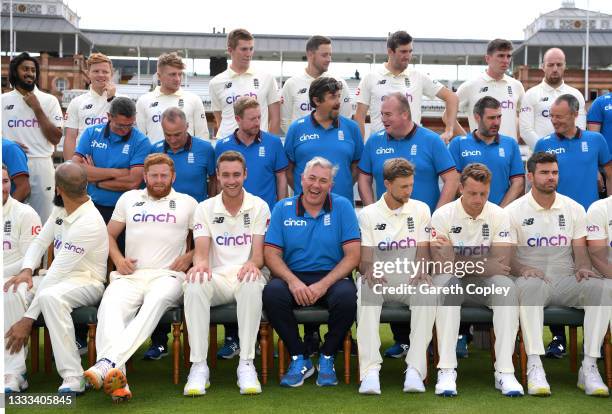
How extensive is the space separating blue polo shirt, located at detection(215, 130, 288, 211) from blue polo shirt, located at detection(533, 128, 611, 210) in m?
2.31

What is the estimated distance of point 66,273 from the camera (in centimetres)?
593

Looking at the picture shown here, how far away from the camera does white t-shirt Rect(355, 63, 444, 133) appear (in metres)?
7.87

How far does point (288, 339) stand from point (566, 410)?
187 cm

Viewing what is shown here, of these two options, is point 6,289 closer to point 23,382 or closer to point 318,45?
point 23,382

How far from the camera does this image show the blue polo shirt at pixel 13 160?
7.20m

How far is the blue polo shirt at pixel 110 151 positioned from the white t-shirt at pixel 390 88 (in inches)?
85.3

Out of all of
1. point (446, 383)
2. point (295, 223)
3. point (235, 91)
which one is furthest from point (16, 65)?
point (446, 383)

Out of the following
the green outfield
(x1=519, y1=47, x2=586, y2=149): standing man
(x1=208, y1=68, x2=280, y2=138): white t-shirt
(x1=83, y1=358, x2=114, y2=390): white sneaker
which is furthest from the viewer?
(x1=519, y1=47, x2=586, y2=149): standing man

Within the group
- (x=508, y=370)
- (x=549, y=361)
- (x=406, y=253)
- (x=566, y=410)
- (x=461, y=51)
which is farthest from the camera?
(x=461, y=51)

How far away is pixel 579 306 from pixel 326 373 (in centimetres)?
184

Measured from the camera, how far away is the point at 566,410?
5.19 meters

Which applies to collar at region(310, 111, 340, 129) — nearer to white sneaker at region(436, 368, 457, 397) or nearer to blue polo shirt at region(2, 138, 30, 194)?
white sneaker at region(436, 368, 457, 397)

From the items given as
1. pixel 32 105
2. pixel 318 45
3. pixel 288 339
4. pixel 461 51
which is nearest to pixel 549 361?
pixel 288 339

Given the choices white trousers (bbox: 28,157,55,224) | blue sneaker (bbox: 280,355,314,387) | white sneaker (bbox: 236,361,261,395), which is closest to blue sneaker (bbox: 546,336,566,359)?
blue sneaker (bbox: 280,355,314,387)
